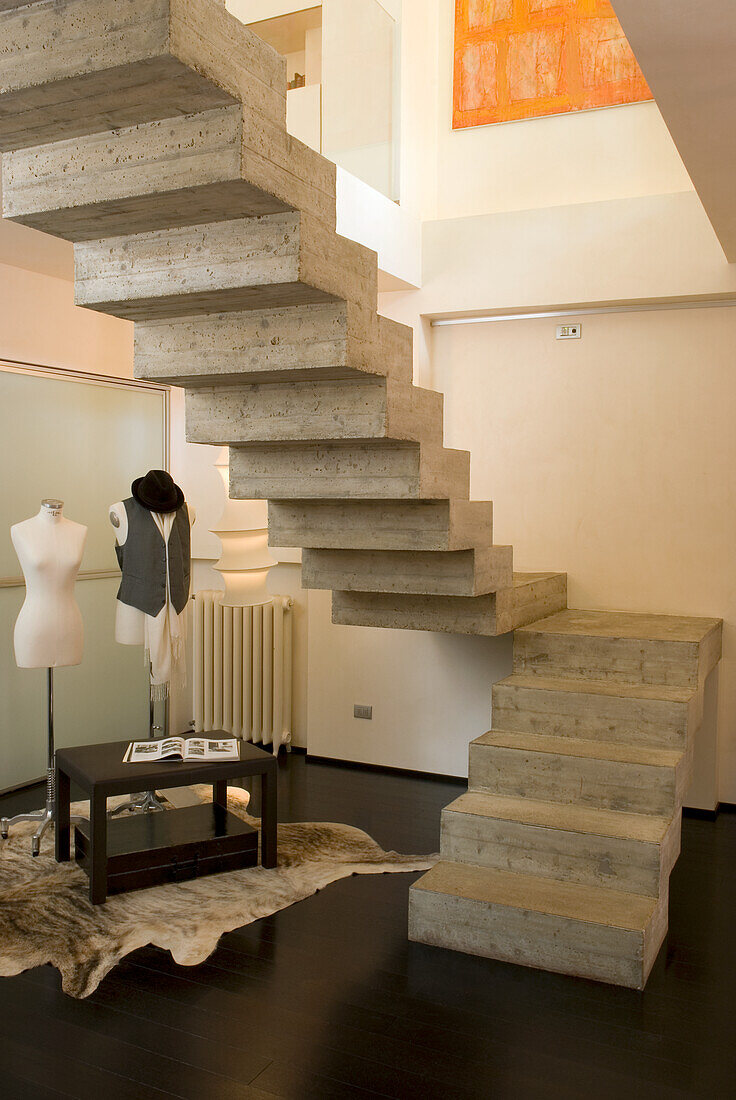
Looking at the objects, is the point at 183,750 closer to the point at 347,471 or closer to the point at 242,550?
the point at 242,550

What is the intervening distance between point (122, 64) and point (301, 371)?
3.45ft

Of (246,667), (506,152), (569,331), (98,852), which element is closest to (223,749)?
(98,852)

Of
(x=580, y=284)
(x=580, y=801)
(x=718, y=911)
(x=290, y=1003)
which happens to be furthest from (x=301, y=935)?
(x=580, y=284)

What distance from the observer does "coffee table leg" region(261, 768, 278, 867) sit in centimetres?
382

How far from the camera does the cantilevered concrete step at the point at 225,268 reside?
2.71 metres

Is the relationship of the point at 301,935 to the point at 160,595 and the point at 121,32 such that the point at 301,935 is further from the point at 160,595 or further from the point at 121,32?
the point at 121,32

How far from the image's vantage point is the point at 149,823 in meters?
3.95

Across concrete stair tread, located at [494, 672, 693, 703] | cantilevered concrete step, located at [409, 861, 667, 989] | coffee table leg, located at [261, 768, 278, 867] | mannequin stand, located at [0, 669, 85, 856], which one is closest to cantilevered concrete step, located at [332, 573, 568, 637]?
concrete stair tread, located at [494, 672, 693, 703]

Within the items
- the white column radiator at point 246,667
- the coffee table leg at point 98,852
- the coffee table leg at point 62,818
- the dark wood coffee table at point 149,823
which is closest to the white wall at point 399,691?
the white column radiator at point 246,667

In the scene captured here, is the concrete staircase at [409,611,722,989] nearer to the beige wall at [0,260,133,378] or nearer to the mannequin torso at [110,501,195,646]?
the mannequin torso at [110,501,195,646]

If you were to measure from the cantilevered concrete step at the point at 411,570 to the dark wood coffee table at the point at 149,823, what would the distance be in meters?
0.83

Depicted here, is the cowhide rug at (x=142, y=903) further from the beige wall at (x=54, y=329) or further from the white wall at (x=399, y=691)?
the beige wall at (x=54, y=329)

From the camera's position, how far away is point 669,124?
2.80 meters

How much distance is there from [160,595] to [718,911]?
274cm
